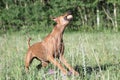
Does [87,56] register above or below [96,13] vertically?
above

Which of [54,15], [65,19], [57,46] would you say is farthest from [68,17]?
[54,15]

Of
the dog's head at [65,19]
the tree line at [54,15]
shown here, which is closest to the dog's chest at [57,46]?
the dog's head at [65,19]

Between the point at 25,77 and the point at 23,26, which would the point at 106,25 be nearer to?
the point at 23,26

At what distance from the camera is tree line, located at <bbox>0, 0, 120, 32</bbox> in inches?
1123

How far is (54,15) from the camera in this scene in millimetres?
28625

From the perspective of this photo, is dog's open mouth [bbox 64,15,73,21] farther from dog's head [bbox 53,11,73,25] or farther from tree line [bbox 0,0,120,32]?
tree line [bbox 0,0,120,32]

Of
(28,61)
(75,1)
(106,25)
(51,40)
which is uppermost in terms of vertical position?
(51,40)

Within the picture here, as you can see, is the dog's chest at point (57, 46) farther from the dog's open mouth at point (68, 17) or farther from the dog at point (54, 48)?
the dog's open mouth at point (68, 17)

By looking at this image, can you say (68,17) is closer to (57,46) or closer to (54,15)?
(57,46)

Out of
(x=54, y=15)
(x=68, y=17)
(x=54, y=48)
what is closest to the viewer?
(x=54, y=48)

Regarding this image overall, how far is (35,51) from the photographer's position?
601 cm

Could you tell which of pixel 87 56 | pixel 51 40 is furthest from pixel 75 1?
pixel 51 40

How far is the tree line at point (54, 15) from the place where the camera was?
93.6 ft

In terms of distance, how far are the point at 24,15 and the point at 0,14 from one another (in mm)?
1957
